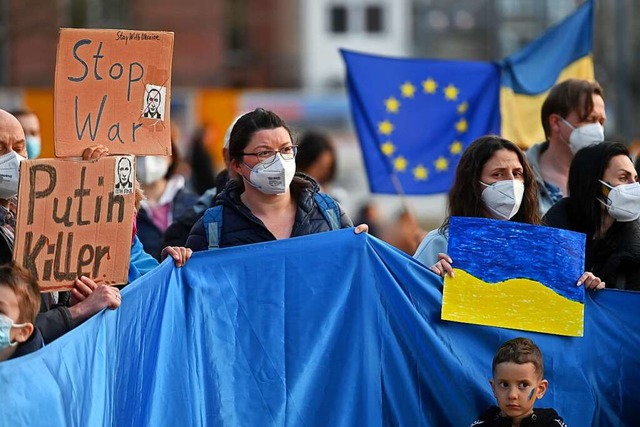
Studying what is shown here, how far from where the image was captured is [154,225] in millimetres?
7887

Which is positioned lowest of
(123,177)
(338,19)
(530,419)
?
(530,419)

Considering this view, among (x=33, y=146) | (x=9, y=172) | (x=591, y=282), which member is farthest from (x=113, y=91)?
(x=33, y=146)

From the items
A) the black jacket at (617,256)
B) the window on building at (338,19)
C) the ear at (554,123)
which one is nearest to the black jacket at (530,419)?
the black jacket at (617,256)

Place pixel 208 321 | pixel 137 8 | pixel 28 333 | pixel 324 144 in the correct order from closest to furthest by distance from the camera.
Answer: pixel 28 333
pixel 208 321
pixel 324 144
pixel 137 8

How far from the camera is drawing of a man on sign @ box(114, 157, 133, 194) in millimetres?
5141

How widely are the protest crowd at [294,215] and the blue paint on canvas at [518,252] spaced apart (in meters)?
0.05

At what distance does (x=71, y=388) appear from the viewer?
Answer: 473 cm

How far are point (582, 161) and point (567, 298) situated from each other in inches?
30.8

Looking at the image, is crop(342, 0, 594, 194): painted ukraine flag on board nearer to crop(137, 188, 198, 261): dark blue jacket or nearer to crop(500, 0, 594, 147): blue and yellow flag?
crop(500, 0, 594, 147): blue and yellow flag

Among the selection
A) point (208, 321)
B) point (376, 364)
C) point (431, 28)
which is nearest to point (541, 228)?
point (376, 364)

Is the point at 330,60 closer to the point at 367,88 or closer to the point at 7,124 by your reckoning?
the point at 367,88

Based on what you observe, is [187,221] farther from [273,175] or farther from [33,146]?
[33,146]

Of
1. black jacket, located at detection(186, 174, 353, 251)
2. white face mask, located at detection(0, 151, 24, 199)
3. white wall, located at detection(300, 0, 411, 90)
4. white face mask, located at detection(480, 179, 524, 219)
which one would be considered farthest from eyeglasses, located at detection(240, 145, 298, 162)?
white wall, located at detection(300, 0, 411, 90)

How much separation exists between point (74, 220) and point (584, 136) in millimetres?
2951
